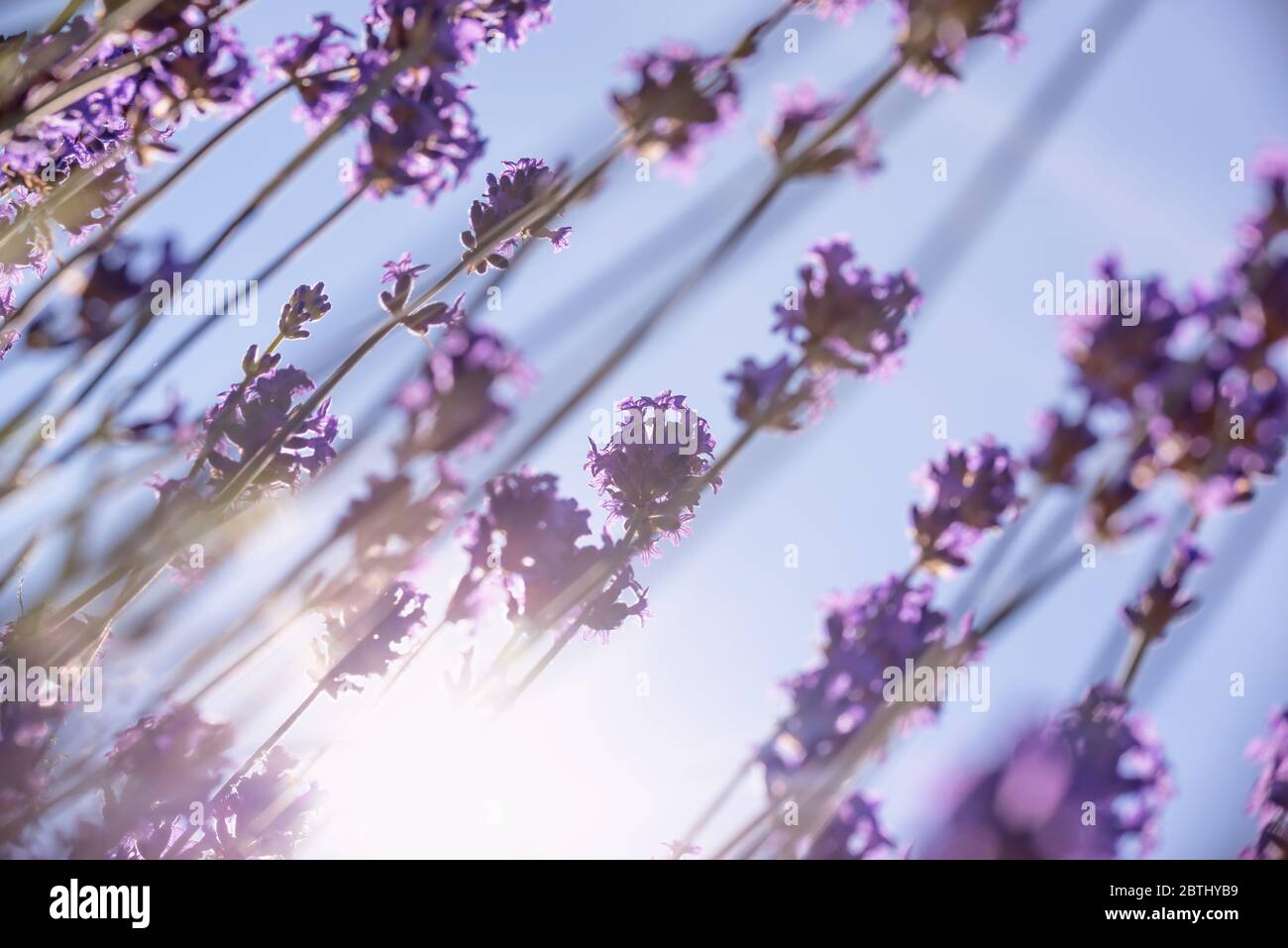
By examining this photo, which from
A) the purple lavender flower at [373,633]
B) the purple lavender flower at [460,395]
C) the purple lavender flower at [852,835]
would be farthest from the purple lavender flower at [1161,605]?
the purple lavender flower at [373,633]

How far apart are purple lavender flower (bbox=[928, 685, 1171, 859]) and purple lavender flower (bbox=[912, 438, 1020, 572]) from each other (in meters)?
0.43

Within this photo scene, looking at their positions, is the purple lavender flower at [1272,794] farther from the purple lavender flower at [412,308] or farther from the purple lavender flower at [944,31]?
the purple lavender flower at [412,308]

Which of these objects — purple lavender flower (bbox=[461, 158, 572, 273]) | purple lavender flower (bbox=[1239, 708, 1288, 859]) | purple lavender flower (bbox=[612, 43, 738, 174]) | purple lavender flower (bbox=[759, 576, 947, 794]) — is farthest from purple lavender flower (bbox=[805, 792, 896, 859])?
purple lavender flower (bbox=[461, 158, 572, 273])

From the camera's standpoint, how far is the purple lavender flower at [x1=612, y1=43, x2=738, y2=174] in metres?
1.66

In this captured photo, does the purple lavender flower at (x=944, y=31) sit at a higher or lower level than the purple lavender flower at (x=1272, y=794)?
→ higher

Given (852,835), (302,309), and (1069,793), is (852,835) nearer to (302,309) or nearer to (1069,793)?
(1069,793)

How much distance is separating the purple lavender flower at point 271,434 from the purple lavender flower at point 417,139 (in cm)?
59

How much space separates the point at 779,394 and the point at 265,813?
1.67 m

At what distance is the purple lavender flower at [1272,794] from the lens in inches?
71.3
